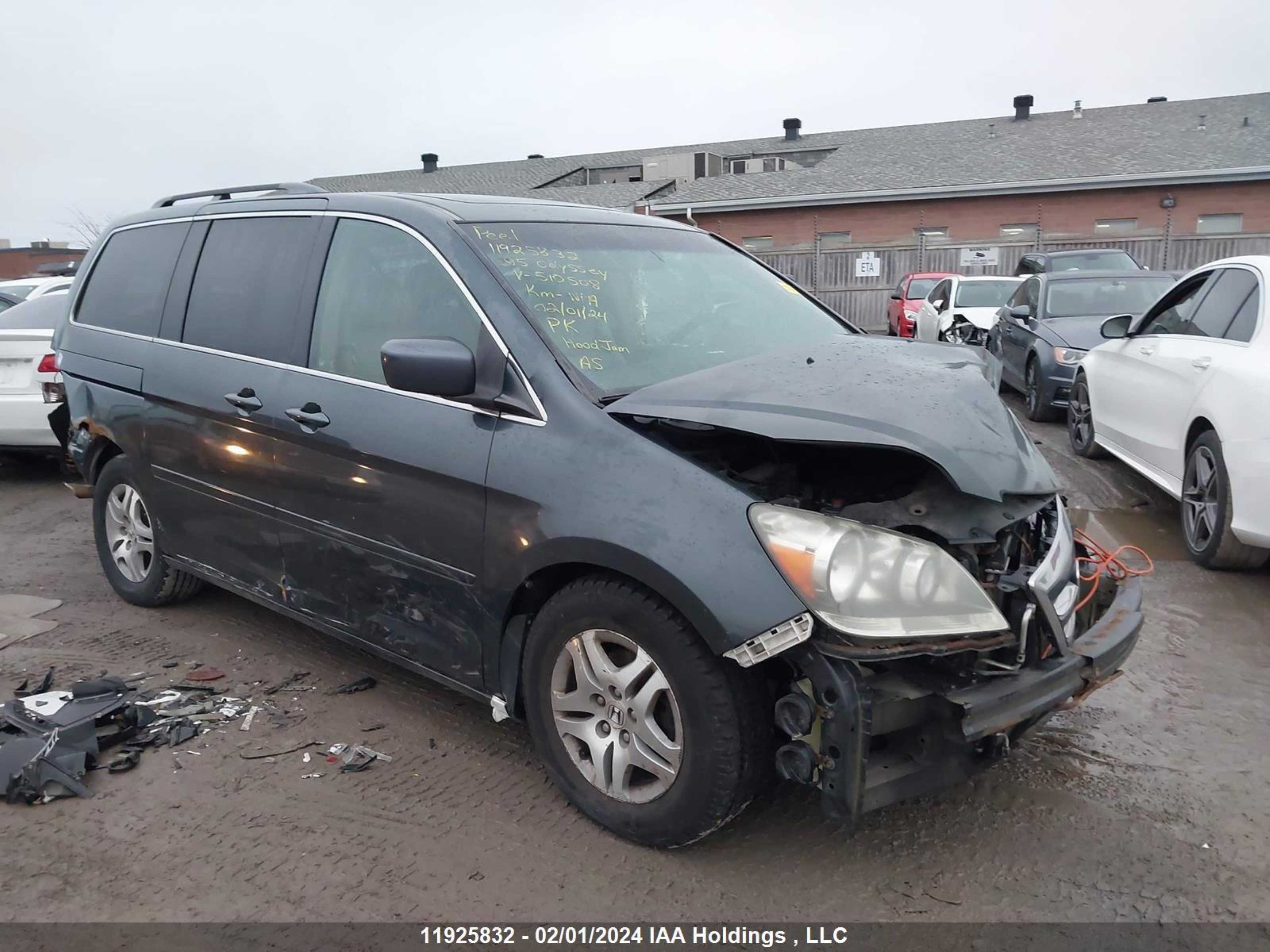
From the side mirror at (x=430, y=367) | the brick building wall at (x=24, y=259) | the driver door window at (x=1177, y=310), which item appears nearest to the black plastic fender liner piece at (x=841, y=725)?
the side mirror at (x=430, y=367)

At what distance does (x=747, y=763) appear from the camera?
105 inches

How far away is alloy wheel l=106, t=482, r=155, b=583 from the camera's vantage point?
16.1ft

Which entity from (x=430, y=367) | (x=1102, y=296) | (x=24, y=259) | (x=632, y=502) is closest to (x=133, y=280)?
(x=430, y=367)

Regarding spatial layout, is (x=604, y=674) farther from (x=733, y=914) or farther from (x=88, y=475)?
(x=88, y=475)

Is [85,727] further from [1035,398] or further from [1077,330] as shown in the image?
[1077,330]

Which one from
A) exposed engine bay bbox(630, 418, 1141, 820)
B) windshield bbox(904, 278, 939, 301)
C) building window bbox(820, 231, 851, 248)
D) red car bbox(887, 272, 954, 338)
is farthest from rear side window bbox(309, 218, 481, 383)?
building window bbox(820, 231, 851, 248)

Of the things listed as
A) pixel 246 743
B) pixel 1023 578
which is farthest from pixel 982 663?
pixel 246 743

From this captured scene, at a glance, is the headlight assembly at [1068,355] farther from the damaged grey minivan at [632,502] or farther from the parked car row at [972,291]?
the damaged grey minivan at [632,502]

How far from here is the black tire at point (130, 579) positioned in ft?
15.9

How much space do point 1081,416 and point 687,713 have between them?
21.9 feet

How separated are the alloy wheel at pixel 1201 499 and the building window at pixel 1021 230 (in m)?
21.5

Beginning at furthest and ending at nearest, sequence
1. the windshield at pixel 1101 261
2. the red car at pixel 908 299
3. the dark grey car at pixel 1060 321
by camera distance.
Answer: the red car at pixel 908 299
the windshield at pixel 1101 261
the dark grey car at pixel 1060 321

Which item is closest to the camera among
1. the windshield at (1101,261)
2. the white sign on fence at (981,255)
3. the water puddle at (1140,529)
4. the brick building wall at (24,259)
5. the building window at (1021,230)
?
the water puddle at (1140,529)

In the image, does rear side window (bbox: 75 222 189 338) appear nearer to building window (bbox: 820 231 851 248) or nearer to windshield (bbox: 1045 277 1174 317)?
windshield (bbox: 1045 277 1174 317)
